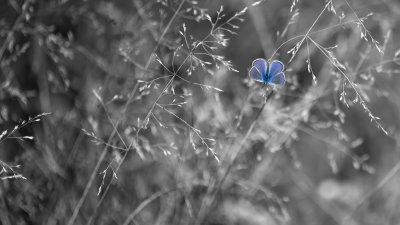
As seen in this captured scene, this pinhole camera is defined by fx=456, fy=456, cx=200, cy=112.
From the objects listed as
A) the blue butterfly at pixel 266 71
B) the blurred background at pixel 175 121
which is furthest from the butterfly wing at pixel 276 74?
the blurred background at pixel 175 121

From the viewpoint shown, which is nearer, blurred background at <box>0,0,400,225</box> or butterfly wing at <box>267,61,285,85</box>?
butterfly wing at <box>267,61,285,85</box>

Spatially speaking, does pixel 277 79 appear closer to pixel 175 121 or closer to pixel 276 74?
pixel 276 74

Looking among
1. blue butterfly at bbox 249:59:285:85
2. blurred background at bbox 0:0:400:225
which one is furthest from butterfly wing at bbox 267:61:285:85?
blurred background at bbox 0:0:400:225

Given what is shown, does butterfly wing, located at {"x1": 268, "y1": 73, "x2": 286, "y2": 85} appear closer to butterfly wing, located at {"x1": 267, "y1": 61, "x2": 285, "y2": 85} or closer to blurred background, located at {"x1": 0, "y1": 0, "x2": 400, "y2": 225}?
butterfly wing, located at {"x1": 267, "y1": 61, "x2": 285, "y2": 85}

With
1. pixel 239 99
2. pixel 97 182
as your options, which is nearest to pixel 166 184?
pixel 97 182

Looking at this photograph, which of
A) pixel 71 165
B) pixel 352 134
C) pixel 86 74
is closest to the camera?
pixel 71 165

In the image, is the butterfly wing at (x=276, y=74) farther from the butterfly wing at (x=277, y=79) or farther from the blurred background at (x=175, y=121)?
the blurred background at (x=175, y=121)

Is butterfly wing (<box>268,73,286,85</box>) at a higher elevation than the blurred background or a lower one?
higher

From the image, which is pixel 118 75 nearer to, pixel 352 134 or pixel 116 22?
pixel 116 22
